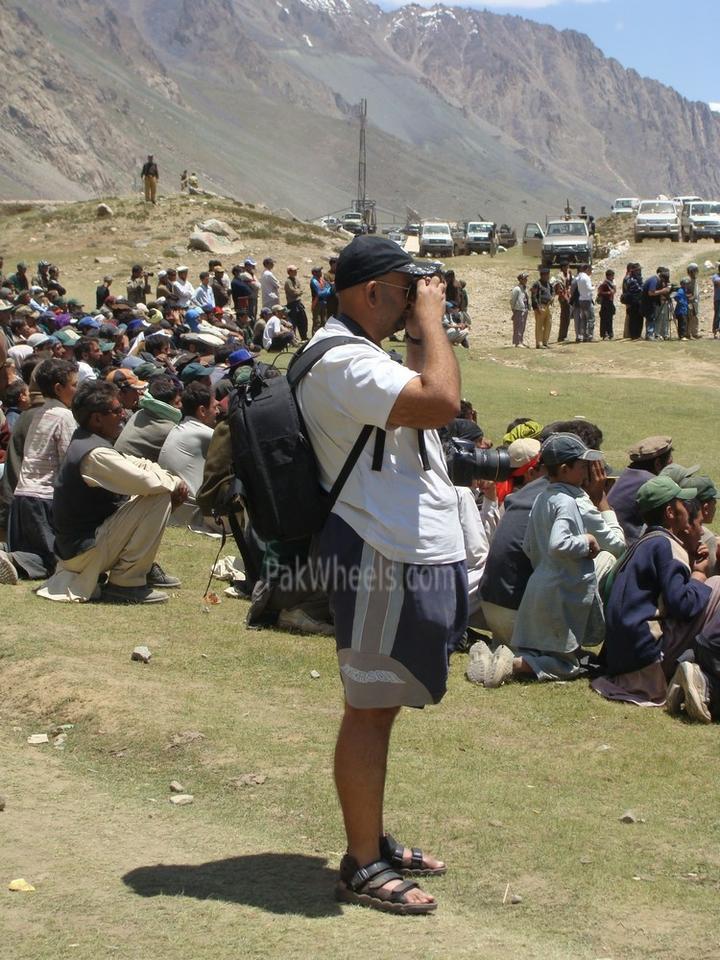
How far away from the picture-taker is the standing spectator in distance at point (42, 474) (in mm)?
8250

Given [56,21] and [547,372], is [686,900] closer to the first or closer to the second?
[547,372]

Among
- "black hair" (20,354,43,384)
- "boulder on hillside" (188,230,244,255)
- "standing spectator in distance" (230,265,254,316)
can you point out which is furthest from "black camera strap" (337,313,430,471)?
"boulder on hillside" (188,230,244,255)

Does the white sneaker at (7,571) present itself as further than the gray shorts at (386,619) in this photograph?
Yes

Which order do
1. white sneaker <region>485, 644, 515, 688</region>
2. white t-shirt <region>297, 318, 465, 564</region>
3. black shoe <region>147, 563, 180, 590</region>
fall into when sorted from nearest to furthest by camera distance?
white t-shirt <region>297, 318, 465, 564</region> < white sneaker <region>485, 644, 515, 688</region> < black shoe <region>147, 563, 180, 590</region>

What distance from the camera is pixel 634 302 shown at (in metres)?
25.8

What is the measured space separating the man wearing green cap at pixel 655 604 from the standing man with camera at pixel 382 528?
8.28 feet

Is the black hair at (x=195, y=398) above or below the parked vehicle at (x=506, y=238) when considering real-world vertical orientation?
below

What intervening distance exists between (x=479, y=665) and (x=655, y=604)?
35.9 inches

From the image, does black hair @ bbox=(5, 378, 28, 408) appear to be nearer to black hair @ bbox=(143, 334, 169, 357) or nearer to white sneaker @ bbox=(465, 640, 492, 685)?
black hair @ bbox=(143, 334, 169, 357)

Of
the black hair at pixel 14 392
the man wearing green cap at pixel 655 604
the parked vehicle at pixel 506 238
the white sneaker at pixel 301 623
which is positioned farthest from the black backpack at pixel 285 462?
the parked vehicle at pixel 506 238

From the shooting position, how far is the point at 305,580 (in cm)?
391

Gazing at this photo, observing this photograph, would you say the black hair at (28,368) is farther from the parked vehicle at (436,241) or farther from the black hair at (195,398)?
the parked vehicle at (436,241)

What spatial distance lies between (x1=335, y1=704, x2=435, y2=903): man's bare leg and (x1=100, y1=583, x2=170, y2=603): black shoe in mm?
4157

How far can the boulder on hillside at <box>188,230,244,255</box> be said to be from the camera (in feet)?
121
